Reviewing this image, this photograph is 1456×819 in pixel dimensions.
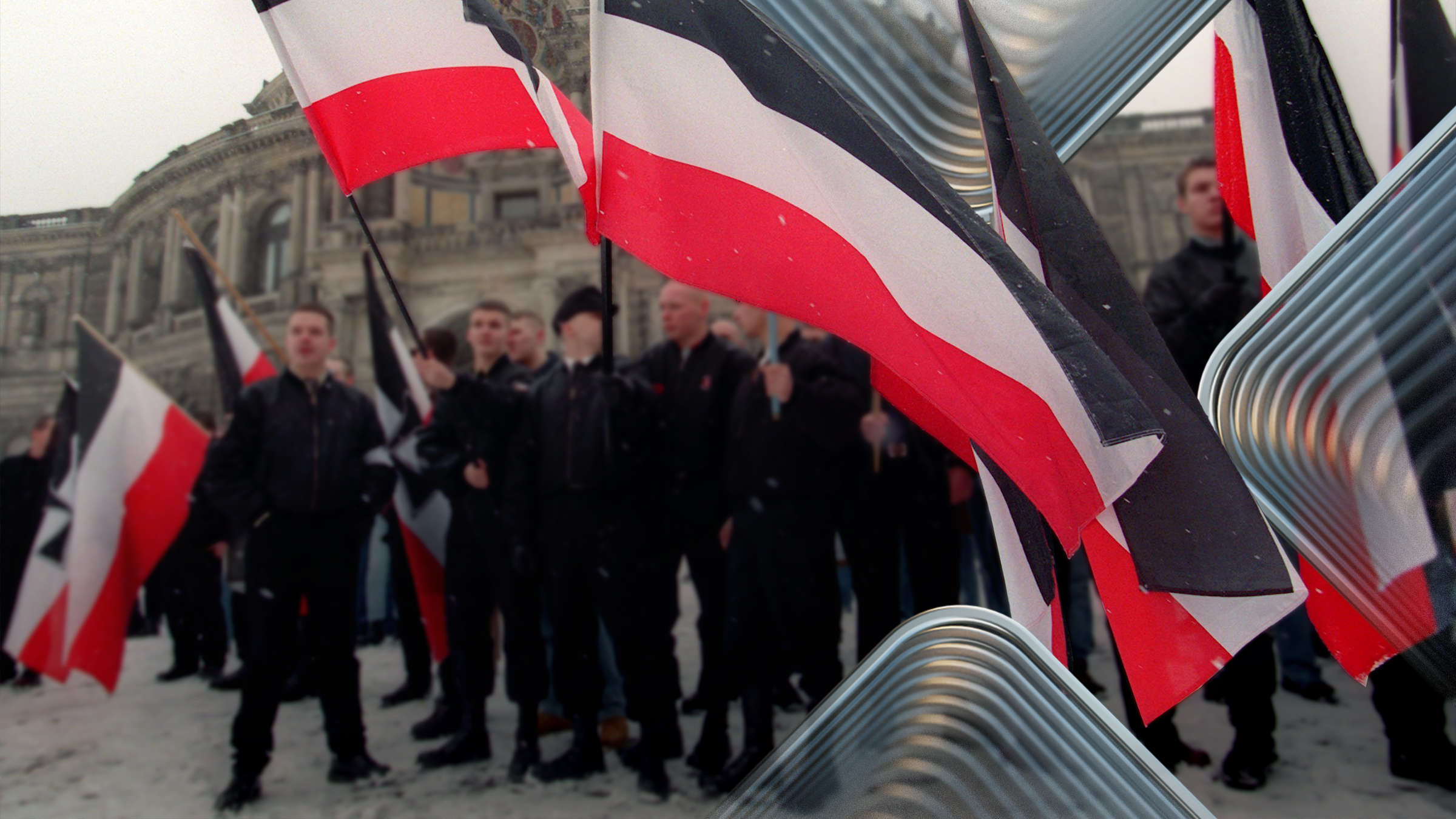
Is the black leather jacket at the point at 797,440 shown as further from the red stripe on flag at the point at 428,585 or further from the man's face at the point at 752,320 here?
the red stripe on flag at the point at 428,585

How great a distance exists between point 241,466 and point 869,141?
2488mm

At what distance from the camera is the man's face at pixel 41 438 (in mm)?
3555

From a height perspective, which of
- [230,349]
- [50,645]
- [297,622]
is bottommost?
[50,645]

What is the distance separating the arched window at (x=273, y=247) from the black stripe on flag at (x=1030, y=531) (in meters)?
2.28

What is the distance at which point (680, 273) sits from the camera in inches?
52.9

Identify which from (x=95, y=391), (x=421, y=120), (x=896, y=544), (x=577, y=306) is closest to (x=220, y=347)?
(x=95, y=391)

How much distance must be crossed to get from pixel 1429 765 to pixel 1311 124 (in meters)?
1.71

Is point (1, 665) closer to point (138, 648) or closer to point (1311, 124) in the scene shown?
point (138, 648)

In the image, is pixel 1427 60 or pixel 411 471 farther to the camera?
pixel 411 471

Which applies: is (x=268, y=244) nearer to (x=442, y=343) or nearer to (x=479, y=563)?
(x=442, y=343)

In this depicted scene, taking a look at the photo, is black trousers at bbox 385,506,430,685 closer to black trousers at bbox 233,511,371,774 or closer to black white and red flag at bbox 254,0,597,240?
black trousers at bbox 233,511,371,774

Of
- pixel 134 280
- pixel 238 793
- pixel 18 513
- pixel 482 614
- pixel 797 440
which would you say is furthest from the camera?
pixel 18 513

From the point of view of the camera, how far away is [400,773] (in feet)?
9.03

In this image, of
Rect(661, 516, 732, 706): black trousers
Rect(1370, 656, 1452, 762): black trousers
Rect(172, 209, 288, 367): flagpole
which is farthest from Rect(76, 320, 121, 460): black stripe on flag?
Rect(1370, 656, 1452, 762): black trousers
